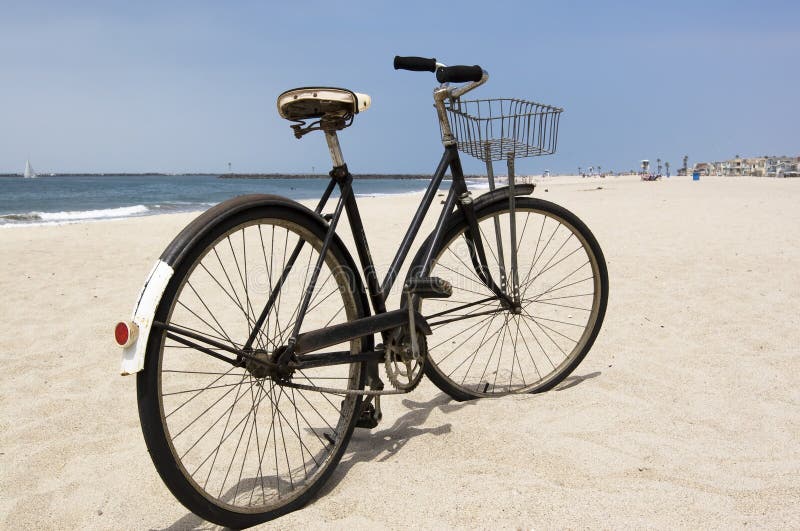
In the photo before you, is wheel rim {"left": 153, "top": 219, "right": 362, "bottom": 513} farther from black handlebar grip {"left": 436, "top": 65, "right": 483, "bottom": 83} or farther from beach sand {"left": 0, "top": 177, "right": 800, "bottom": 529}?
black handlebar grip {"left": 436, "top": 65, "right": 483, "bottom": 83}

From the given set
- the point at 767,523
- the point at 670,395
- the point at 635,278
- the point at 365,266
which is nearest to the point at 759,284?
the point at 635,278

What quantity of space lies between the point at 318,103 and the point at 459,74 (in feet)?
2.59

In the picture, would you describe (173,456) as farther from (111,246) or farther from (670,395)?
(111,246)

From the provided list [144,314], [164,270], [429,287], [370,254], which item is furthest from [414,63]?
[144,314]

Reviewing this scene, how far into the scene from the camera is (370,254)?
2619 mm

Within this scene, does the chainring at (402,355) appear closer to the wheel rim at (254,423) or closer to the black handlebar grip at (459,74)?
the wheel rim at (254,423)

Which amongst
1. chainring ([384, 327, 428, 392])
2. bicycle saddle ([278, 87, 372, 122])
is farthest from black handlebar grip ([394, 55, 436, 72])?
chainring ([384, 327, 428, 392])

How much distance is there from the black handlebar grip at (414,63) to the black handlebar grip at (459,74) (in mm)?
77

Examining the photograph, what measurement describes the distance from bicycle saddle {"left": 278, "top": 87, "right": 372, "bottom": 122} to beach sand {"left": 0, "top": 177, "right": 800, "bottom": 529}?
1.47 meters

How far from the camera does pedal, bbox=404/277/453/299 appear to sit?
2.60 m

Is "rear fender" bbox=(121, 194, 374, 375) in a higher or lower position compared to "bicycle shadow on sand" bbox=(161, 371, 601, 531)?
higher

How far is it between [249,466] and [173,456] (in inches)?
33.0

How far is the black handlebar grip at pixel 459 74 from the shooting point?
2.66 meters

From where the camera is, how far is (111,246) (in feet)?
28.2
